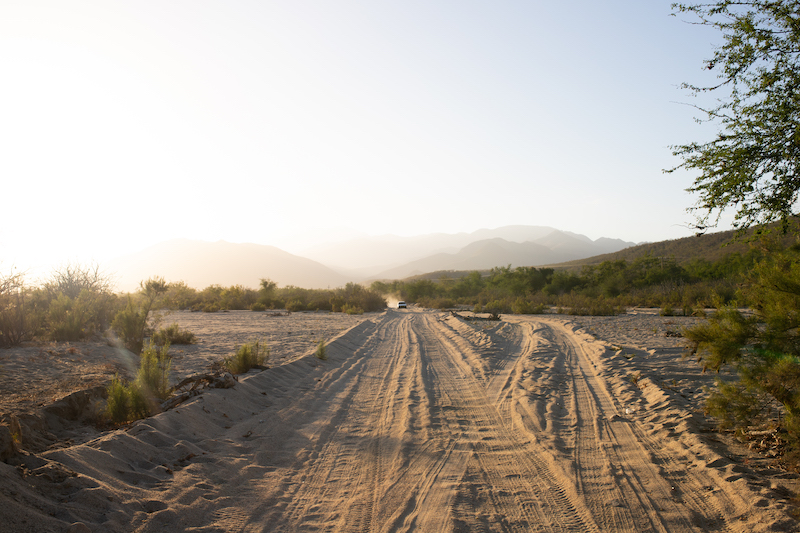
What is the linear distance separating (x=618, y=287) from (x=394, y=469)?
3708 centimetres

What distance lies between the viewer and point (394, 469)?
14.6 feet

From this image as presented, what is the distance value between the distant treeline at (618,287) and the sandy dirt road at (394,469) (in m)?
20.8

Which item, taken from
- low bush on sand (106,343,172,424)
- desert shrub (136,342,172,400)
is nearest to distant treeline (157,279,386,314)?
desert shrub (136,342,172,400)

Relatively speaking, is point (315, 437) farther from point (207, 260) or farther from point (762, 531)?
point (207, 260)

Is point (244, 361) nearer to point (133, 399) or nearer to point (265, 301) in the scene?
point (133, 399)

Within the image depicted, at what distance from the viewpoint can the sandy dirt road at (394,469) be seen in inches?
132

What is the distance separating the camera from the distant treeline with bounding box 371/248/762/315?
26534 mm

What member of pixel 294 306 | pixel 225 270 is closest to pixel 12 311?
pixel 294 306

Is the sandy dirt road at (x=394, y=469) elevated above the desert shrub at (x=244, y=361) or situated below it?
below

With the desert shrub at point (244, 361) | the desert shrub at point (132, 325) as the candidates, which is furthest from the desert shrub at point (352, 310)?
the desert shrub at point (244, 361)

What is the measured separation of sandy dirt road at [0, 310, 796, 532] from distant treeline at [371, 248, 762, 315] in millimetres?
20756

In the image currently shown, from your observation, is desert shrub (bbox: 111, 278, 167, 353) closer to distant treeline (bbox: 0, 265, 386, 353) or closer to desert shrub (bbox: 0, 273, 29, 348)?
distant treeline (bbox: 0, 265, 386, 353)

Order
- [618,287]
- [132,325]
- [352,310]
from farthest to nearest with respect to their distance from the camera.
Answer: [618,287] → [352,310] → [132,325]

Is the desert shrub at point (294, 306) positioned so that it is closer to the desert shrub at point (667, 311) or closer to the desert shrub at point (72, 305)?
the desert shrub at point (72, 305)
